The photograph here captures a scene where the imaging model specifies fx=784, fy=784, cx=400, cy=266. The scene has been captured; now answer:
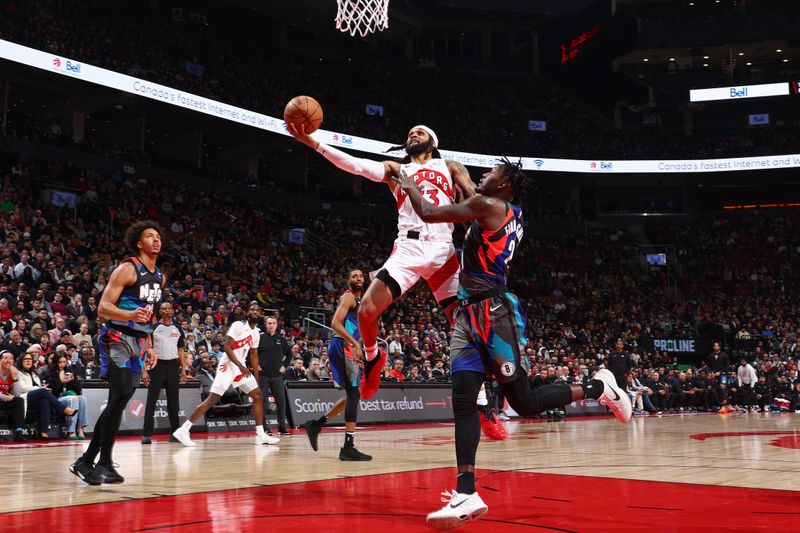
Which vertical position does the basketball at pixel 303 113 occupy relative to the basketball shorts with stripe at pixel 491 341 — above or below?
above

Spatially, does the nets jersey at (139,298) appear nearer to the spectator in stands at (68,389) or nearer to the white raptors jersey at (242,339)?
the white raptors jersey at (242,339)

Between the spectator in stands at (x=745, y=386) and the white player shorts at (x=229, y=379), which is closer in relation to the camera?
the white player shorts at (x=229, y=379)

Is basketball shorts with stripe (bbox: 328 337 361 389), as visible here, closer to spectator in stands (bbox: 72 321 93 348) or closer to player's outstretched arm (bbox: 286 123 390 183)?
player's outstretched arm (bbox: 286 123 390 183)

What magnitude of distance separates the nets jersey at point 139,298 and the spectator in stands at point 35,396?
635cm

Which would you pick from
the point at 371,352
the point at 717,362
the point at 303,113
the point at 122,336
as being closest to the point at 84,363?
the point at 122,336

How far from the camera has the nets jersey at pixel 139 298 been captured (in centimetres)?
629

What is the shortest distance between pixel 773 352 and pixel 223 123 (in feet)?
73.9

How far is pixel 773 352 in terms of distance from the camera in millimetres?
A: 29938

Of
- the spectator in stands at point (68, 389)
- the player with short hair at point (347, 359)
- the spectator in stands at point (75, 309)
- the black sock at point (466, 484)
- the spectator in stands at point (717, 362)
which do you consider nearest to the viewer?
the black sock at point (466, 484)

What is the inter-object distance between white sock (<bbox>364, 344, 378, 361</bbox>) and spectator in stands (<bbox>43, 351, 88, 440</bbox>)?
7433mm

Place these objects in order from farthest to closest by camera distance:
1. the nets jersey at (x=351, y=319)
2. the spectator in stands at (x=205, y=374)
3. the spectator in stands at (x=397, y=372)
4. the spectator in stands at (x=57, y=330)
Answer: the spectator in stands at (x=397, y=372), the spectator in stands at (x=57, y=330), the spectator in stands at (x=205, y=374), the nets jersey at (x=351, y=319)

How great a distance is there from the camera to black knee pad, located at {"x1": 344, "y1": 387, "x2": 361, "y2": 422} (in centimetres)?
862

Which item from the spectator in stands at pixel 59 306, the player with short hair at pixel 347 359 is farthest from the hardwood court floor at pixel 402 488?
the spectator in stands at pixel 59 306

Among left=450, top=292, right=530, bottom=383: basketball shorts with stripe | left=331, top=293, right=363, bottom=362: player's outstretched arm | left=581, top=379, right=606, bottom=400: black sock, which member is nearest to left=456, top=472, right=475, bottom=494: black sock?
left=450, top=292, right=530, bottom=383: basketball shorts with stripe
